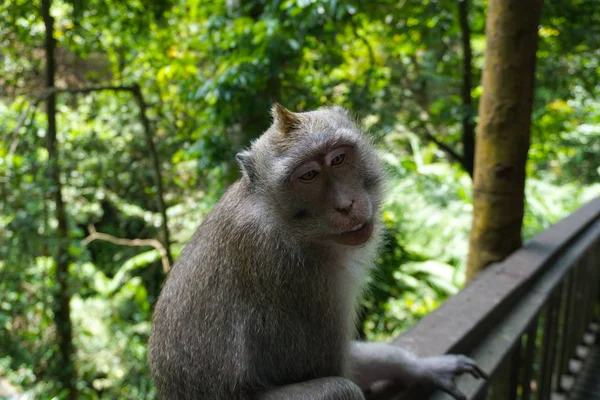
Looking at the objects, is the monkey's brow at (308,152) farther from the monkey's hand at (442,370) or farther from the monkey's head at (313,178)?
the monkey's hand at (442,370)

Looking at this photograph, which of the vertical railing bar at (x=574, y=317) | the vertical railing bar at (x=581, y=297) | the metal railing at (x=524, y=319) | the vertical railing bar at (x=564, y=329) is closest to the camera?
the metal railing at (x=524, y=319)

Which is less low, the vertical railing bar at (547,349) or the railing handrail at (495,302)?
the railing handrail at (495,302)

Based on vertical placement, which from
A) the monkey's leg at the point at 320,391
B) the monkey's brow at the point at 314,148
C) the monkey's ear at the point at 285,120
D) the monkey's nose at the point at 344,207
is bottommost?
the monkey's leg at the point at 320,391

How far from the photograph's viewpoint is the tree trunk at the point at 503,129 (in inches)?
98.1

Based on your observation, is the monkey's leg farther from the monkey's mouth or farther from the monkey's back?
the monkey's mouth

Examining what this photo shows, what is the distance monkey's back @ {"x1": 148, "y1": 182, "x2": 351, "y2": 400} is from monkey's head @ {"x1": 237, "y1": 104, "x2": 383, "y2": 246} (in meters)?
0.08

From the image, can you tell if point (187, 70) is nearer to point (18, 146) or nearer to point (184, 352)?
point (18, 146)

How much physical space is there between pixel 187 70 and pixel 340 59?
1.40m

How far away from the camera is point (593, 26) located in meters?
4.25

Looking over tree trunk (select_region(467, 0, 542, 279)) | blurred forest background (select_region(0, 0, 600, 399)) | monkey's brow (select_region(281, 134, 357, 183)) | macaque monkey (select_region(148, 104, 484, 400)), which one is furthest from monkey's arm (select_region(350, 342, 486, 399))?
blurred forest background (select_region(0, 0, 600, 399))

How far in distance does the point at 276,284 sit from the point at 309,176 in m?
0.35

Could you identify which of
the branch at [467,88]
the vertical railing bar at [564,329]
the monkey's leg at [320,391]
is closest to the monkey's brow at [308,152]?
the monkey's leg at [320,391]

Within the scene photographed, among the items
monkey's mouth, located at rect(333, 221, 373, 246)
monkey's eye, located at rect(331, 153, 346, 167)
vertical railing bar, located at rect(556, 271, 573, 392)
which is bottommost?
vertical railing bar, located at rect(556, 271, 573, 392)

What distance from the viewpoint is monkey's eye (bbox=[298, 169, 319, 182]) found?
5.12 feet
